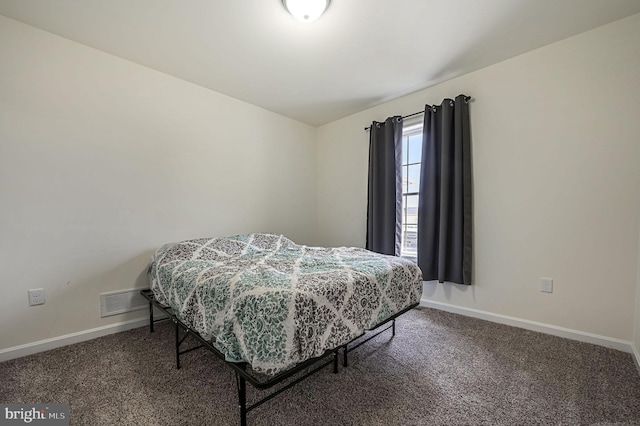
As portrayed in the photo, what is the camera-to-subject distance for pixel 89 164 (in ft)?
7.27

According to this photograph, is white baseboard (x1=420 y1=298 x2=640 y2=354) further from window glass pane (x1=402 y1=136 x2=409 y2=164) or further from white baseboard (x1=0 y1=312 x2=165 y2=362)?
white baseboard (x1=0 y1=312 x2=165 y2=362)

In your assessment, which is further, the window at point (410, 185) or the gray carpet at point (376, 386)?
the window at point (410, 185)

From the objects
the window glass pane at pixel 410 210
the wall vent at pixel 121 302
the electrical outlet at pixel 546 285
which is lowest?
the wall vent at pixel 121 302

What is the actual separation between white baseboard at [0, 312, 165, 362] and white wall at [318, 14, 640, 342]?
10.1ft

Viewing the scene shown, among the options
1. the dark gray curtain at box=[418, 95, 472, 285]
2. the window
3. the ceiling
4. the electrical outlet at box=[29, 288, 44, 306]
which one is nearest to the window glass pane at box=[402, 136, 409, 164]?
the window

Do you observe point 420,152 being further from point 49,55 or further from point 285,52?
point 49,55

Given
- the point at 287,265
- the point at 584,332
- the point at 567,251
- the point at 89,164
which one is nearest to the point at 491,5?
the point at 567,251

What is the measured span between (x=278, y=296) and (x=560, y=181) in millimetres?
2487

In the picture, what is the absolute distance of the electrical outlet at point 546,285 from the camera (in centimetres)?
225

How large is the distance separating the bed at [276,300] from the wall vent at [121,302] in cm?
25

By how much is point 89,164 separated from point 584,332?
169 inches

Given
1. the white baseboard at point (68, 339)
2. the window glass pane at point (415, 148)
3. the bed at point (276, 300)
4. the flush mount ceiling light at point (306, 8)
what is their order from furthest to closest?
the window glass pane at point (415, 148)
the white baseboard at point (68, 339)
the flush mount ceiling light at point (306, 8)
the bed at point (276, 300)

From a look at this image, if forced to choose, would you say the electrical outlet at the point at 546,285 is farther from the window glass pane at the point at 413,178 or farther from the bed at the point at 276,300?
the window glass pane at the point at 413,178

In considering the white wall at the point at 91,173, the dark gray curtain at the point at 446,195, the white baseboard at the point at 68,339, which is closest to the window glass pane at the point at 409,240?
the dark gray curtain at the point at 446,195
